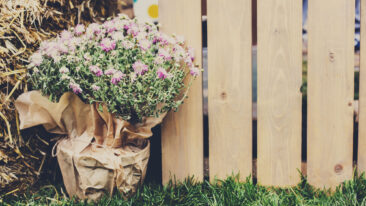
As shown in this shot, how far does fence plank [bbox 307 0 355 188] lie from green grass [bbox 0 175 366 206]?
10 centimetres

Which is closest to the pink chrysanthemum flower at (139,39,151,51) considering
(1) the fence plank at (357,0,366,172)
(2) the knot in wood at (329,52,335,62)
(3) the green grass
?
(3) the green grass

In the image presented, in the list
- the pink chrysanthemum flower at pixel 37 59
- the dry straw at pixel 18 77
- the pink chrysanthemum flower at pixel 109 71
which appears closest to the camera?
the pink chrysanthemum flower at pixel 109 71

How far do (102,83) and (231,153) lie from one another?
73 centimetres

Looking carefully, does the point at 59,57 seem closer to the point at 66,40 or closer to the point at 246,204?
the point at 66,40

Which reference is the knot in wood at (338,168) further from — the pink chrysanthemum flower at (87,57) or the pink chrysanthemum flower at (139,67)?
the pink chrysanthemum flower at (87,57)

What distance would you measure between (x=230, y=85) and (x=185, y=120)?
0.28 m

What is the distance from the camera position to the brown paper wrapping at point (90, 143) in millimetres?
1661

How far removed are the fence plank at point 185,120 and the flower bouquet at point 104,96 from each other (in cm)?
10

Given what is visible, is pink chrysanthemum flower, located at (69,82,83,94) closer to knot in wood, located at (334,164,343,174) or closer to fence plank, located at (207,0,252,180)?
fence plank, located at (207,0,252,180)

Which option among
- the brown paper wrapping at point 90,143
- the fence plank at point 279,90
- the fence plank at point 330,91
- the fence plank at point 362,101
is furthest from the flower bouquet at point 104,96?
the fence plank at point 362,101

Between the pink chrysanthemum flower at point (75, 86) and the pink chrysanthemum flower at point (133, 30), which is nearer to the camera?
the pink chrysanthemum flower at point (75, 86)

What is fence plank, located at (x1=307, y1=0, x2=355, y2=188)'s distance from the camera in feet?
5.78

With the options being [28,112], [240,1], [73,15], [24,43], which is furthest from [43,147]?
[240,1]

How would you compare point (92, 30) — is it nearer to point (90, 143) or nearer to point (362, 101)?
point (90, 143)
